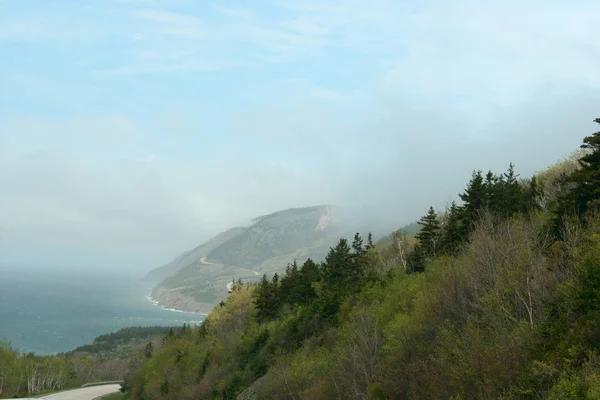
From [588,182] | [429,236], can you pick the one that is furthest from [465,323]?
[429,236]

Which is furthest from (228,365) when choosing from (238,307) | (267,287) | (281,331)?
(238,307)

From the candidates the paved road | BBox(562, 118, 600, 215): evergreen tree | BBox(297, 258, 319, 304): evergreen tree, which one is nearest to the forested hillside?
BBox(562, 118, 600, 215): evergreen tree

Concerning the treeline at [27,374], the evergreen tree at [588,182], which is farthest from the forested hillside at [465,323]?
the treeline at [27,374]

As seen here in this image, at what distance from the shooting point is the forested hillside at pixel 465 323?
1925 cm

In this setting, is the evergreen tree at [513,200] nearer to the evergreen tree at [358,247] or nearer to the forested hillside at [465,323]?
the forested hillside at [465,323]

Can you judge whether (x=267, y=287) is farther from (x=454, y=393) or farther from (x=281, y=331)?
(x=454, y=393)

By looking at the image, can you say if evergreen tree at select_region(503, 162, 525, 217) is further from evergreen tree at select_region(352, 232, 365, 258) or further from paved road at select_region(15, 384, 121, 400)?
paved road at select_region(15, 384, 121, 400)

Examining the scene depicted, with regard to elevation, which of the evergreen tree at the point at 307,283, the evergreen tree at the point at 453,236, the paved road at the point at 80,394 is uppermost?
the evergreen tree at the point at 453,236

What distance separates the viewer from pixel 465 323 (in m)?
28.2

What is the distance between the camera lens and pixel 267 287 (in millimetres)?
87125

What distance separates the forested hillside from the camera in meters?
19.2

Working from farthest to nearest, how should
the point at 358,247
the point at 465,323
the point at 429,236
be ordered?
the point at 358,247 < the point at 429,236 < the point at 465,323

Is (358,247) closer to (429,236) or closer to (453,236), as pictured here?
(429,236)

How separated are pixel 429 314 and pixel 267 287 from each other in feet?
191
